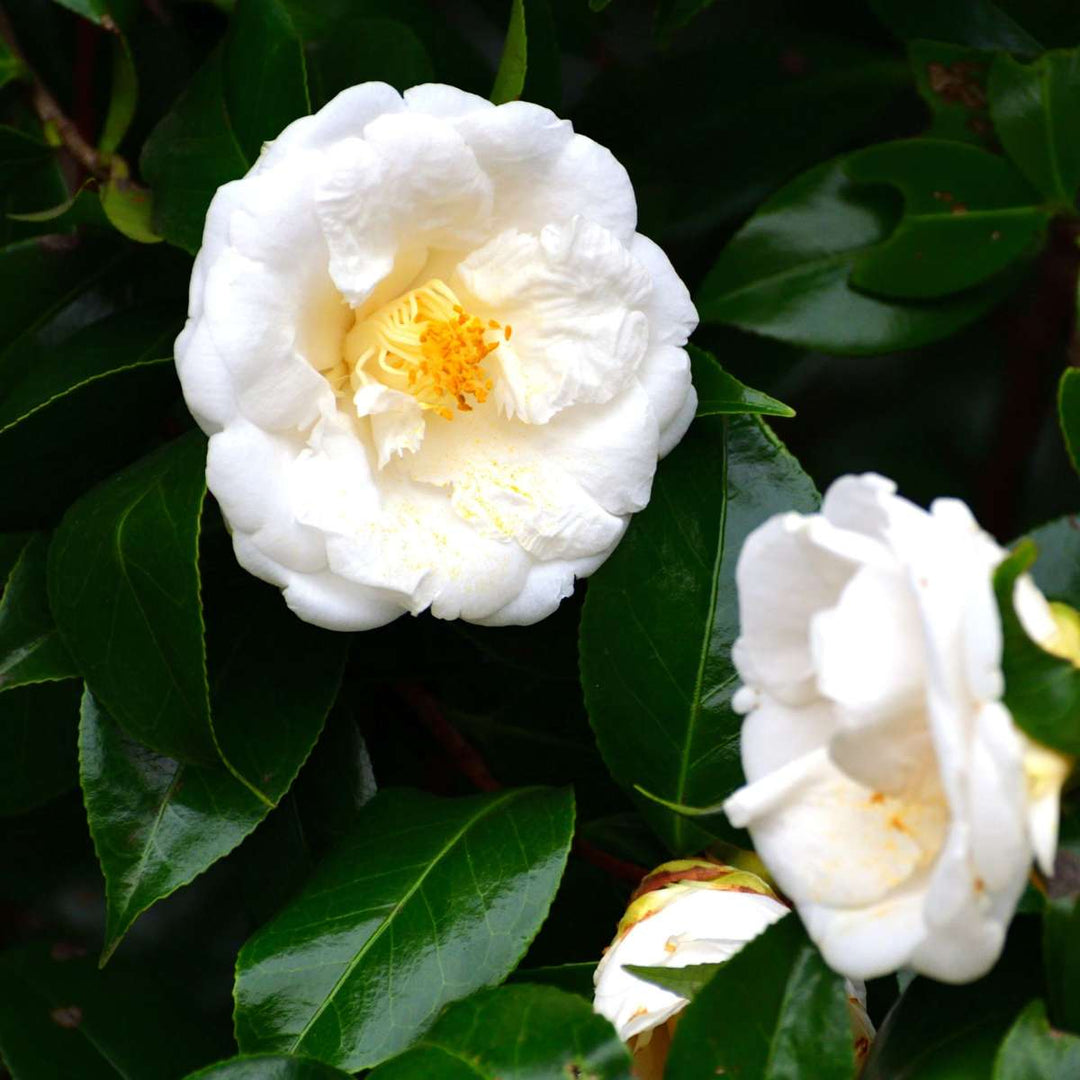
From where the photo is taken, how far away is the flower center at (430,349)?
0.80 metres

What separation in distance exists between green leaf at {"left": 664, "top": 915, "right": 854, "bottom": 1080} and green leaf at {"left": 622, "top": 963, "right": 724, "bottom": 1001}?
0.07 feet

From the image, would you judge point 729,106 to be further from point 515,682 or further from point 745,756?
point 745,756

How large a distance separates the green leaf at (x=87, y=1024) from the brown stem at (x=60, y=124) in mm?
509

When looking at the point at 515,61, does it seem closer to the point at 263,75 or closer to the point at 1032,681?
the point at 263,75

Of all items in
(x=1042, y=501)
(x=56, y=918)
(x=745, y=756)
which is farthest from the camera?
(x=1042, y=501)

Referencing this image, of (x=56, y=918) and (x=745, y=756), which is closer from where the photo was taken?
(x=745, y=756)

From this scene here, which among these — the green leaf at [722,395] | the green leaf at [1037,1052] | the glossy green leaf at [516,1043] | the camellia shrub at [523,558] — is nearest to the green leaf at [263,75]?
the camellia shrub at [523,558]

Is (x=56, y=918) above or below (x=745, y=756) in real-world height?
below

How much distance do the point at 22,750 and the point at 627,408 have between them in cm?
44

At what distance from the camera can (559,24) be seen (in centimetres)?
110

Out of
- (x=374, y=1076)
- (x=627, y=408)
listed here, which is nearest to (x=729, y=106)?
(x=627, y=408)

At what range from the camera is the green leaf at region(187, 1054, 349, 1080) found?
0.68 metres

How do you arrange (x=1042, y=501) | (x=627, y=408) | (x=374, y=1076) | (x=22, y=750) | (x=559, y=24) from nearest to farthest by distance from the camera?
(x=374, y=1076)
(x=627, y=408)
(x=22, y=750)
(x=559, y=24)
(x=1042, y=501)

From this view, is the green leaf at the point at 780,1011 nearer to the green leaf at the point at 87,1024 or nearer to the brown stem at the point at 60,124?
the green leaf at the point at 87,1024
